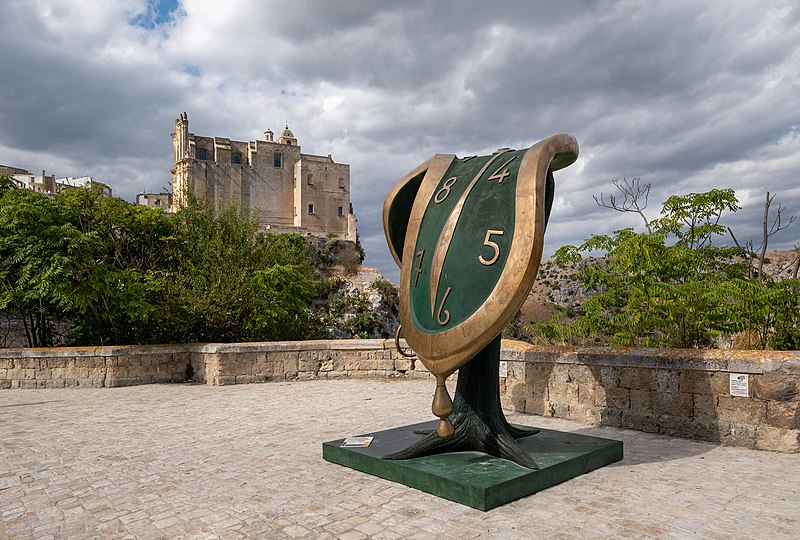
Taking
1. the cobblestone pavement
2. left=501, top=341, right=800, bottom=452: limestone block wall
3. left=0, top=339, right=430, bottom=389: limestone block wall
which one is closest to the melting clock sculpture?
the cobblestone pavement

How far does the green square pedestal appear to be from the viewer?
3.49 metres

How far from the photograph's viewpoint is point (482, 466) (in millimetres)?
3840

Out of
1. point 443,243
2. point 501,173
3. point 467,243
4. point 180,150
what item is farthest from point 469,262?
point 180,150

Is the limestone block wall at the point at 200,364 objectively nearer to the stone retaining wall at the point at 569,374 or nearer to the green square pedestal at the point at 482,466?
the stone retaining wall at the point at 569,374

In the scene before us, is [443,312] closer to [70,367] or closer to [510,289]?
[510,289]

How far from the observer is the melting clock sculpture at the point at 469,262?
3.26 meters

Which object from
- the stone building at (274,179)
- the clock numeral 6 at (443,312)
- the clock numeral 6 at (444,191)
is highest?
the stone building at (274,179)

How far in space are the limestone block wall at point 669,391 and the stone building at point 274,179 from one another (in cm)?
4355

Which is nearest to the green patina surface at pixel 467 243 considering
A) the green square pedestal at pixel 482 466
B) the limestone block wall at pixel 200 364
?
the green square pedestal at pixel 482 466

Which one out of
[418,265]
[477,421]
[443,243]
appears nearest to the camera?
[443,243]

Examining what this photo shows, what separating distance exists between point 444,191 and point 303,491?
2.37 meters

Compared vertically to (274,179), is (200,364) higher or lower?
lower

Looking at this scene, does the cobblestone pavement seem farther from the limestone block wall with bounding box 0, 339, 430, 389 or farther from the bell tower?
the bell tower

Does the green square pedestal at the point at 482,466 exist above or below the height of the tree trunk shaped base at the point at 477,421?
below
